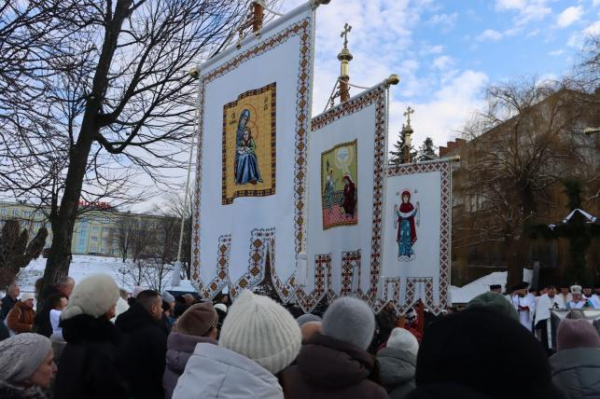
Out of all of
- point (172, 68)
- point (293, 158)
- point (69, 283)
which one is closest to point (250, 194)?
point (293, 158)

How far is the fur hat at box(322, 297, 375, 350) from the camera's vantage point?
2730 millimetres

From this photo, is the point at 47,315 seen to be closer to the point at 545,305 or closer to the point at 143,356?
the point at 143,356

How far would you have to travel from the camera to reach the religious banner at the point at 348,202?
8.11 metres

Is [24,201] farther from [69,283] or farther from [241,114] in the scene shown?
[241,114]

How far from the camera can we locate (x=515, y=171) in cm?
2927

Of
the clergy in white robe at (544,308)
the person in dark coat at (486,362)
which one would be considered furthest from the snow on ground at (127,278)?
the person in dark coat at (486,362)

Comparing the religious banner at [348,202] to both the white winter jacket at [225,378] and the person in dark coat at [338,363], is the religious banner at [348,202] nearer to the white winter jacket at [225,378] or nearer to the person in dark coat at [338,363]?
the person in dark coat at [338,363]

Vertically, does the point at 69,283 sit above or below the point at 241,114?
below

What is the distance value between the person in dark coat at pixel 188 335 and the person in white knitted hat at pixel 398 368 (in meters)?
1.16

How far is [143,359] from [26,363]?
142 cm

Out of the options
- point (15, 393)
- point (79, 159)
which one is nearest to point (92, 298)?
point (15, 393)

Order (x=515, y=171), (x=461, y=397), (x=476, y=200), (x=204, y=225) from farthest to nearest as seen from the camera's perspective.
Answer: (x=476, y=200) < (x=515, y=171) < (x=204, y=225) < (x=461, y=397)

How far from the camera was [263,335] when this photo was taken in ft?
7.54

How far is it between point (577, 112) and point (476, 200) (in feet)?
23.5
